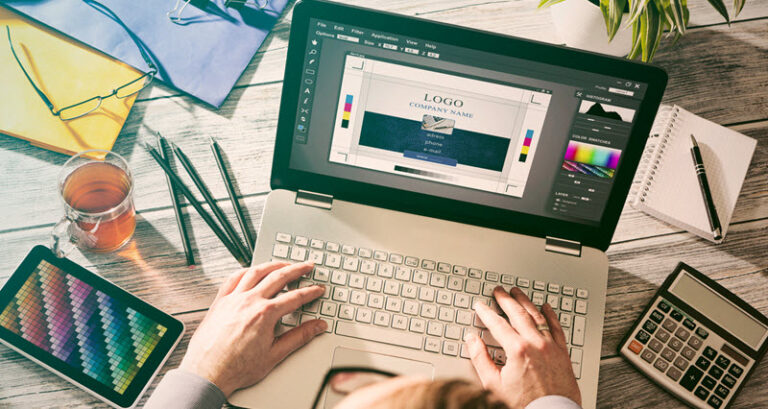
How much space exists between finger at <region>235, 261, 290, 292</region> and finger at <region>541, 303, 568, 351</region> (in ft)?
1.37

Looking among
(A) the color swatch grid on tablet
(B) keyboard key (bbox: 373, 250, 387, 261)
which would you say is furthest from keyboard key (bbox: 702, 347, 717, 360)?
(A) the color swatch grid on tablet

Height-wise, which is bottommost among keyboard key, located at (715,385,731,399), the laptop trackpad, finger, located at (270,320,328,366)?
the laptop trackpad

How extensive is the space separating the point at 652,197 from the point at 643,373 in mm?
306

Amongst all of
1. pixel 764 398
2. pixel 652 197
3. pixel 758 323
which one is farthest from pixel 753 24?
pixel 764 398

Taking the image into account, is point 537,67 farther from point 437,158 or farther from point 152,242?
point 152,242

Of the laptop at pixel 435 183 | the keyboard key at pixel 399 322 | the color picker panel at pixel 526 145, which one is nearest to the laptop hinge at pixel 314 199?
the laptop at pixel 435 183

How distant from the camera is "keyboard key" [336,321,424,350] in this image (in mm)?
828

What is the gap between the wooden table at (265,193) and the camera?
878 mm

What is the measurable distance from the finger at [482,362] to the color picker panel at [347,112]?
0.38 meters

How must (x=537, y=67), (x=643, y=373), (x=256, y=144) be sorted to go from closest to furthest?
(x=537, y=67)
(x=643, y=373)
(x=256, y=144)

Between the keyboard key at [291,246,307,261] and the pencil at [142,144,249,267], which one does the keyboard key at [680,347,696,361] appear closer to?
the keyboard key at [291,246,307,261]

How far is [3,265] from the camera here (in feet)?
2.89

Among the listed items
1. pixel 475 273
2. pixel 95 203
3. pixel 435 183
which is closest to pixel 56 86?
pixel 95 203

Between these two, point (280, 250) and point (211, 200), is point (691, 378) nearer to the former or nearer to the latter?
point (280, 250)
